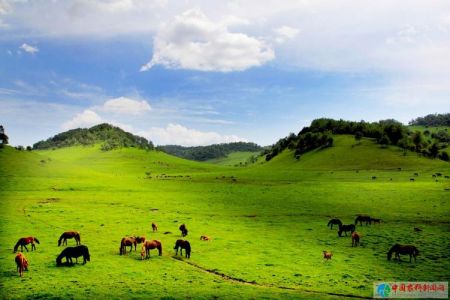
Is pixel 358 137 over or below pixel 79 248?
over

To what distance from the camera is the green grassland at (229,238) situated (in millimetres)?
25766

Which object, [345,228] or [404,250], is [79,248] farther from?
[345,228]

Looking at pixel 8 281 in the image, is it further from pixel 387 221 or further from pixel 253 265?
pixel 387 221

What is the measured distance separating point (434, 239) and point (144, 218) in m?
36.4

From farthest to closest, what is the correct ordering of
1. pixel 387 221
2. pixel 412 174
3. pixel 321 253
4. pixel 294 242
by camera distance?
pixel 412 174 → pixel 387 221 → pixel 294 242 → pixel 321 253

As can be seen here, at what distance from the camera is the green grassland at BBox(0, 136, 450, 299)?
25.8 m

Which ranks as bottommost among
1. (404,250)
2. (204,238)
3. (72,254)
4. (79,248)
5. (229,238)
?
(229,238)

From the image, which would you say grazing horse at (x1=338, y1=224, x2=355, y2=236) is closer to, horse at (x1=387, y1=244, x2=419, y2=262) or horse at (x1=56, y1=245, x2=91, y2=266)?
horse at (x1=387, y1=244, x2=419, y2=262)

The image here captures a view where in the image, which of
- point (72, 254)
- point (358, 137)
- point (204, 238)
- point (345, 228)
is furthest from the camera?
point (358, 137)

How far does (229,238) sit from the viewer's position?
40.8m

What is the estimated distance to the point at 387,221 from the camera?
172 ft

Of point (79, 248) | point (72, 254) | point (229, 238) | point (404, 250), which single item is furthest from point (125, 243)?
point (404, 250)

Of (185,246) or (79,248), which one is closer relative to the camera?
(79,248)

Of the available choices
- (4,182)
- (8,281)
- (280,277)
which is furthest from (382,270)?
(4,182)
